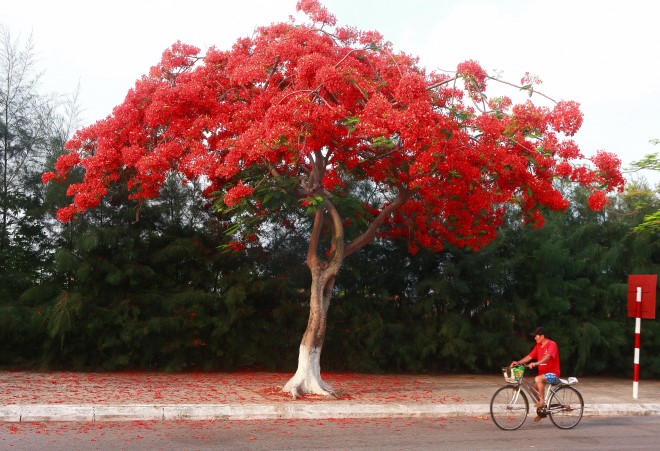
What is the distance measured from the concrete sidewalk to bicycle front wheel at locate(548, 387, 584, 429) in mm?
1465

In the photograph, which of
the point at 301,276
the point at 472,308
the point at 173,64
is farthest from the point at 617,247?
the point at 173,64

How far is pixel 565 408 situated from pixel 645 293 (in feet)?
15.8

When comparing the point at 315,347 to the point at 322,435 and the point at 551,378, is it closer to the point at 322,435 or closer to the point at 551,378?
the point at 322,435

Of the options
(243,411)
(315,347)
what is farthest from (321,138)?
(243,411)

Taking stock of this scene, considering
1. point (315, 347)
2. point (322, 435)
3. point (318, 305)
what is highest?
point (318, 305)

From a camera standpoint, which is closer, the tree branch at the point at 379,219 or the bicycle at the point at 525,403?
the bicycle at the point at 525,403

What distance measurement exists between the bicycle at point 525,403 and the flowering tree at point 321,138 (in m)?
3.27

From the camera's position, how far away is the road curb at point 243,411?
9.64 meters

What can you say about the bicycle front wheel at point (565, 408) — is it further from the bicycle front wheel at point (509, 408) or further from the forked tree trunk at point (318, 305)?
the forked tree trunk at point (318, 305)

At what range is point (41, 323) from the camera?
1401cm

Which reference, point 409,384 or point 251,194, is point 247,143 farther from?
point 409,384

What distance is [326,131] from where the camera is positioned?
37.4 feet

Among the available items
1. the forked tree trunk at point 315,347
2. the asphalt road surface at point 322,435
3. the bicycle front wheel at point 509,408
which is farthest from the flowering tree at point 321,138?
the bicycle front wheel at point 509,408

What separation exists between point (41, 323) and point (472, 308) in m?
10.1
